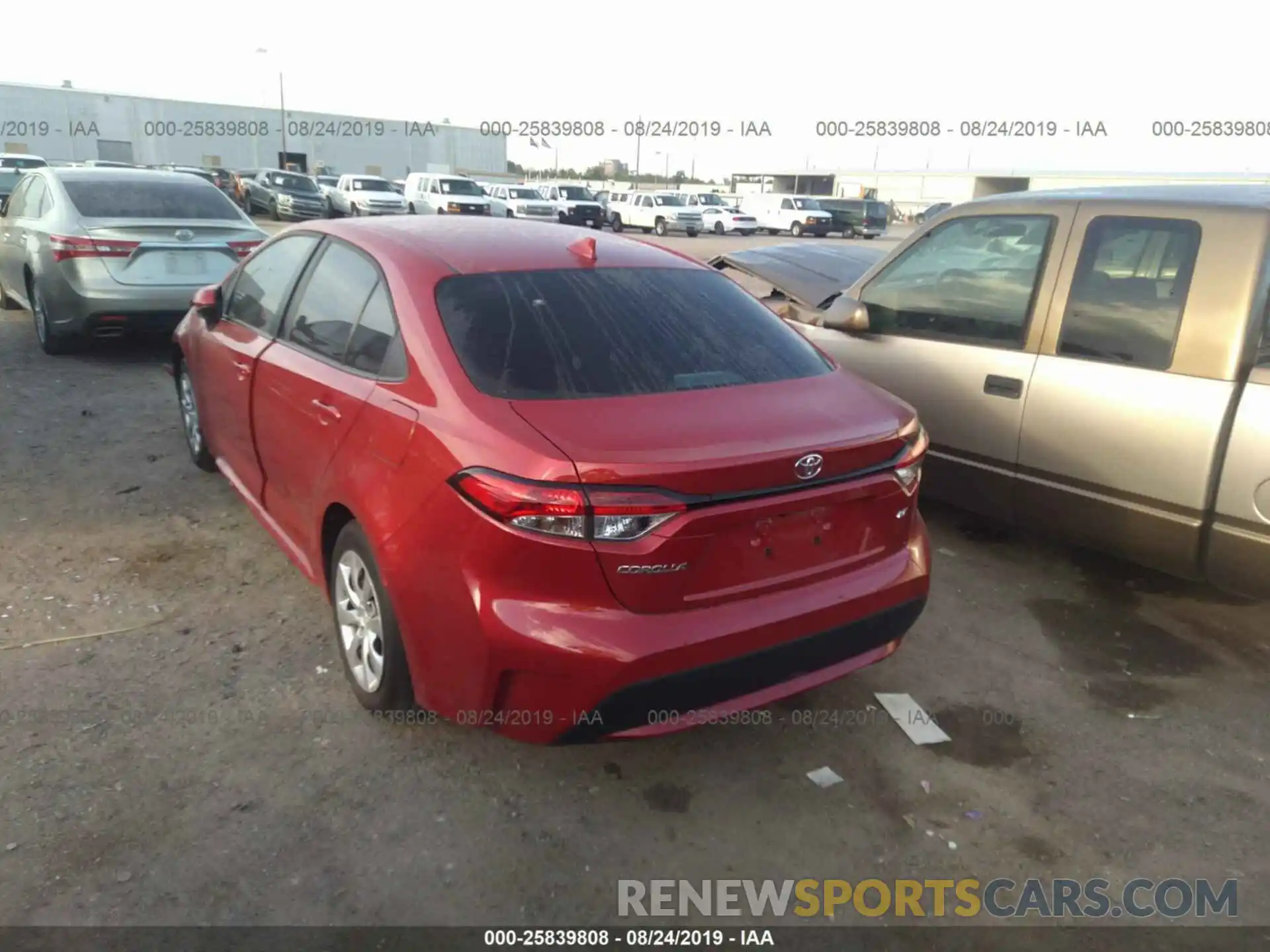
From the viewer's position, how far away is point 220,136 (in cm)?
6081

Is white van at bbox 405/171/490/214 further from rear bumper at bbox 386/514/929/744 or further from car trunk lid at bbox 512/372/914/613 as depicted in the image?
rear bumper at bbox 386/514/929/744

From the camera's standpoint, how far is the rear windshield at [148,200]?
7348 mm

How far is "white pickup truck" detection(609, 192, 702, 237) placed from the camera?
35.8 m

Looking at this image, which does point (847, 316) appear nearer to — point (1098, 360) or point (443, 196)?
point (1098, 360)

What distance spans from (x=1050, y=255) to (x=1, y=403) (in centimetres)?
686

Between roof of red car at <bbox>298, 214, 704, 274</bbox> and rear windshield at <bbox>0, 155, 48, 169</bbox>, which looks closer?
roof of red car at <bbox>298, 214, 704, 274</bbox>

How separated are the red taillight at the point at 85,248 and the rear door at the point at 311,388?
434cm

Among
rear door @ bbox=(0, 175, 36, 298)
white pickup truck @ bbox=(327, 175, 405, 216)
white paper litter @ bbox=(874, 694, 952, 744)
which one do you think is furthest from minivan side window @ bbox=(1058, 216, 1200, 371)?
white pickup truck @ bbox=(327, 175, 405, 216)

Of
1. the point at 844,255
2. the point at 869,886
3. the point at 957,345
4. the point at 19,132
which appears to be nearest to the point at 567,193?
the point at 844,255

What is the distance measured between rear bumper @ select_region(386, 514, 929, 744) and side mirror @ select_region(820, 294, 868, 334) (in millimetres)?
2080

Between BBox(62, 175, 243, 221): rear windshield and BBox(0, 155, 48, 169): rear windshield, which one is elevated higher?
BBox(0, 155, 48, 169): rear windshield

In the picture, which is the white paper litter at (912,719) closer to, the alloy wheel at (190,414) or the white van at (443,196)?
the alloy wheel at (190,414)

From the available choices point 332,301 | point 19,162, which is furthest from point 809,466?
point 19,162

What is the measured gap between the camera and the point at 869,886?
2488 millimetres
